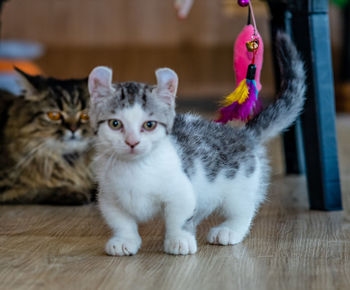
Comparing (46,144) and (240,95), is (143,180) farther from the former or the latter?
(46,144)

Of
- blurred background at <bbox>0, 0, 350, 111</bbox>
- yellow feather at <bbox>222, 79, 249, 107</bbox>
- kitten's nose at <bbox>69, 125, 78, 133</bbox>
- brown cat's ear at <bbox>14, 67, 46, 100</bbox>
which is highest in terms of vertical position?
blurred background at <bbox>0, 0, 350, 111</bbox>

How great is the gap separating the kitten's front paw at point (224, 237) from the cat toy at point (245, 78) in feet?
0.88

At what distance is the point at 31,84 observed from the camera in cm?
180

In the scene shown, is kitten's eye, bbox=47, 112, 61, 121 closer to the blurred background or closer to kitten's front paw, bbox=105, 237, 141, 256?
kitten's front paw, bbox=105, 237, 141, 256

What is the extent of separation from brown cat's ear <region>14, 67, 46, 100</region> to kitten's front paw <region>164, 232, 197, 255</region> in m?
Answer: 0.82

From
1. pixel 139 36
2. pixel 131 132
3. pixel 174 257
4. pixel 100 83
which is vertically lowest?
pixel 174 257

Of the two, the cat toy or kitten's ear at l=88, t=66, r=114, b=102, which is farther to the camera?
the cat toy

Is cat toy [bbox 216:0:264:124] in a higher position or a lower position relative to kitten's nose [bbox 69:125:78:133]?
higher

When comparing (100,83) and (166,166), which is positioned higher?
(100,83)

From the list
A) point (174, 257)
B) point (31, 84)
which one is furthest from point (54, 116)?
point (174, 257)

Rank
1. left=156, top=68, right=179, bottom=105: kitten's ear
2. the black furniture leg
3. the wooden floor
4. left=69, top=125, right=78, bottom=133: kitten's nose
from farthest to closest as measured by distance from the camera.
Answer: left=69, top=125, right=78, bottom=133: kitten's nose, the black furniture leg, left=156, top=68, right=179, bottom=105: kitten's ear, the wooden floor

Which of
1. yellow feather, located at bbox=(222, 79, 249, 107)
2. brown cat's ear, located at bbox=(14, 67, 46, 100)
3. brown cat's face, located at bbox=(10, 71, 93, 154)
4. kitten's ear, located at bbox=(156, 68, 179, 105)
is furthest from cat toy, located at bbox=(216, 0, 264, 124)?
brown cat's ear, located at bbox=(14, 67, 46, 100)

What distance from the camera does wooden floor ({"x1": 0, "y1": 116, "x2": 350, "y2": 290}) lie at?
1.06m

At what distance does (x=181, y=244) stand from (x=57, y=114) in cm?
76
